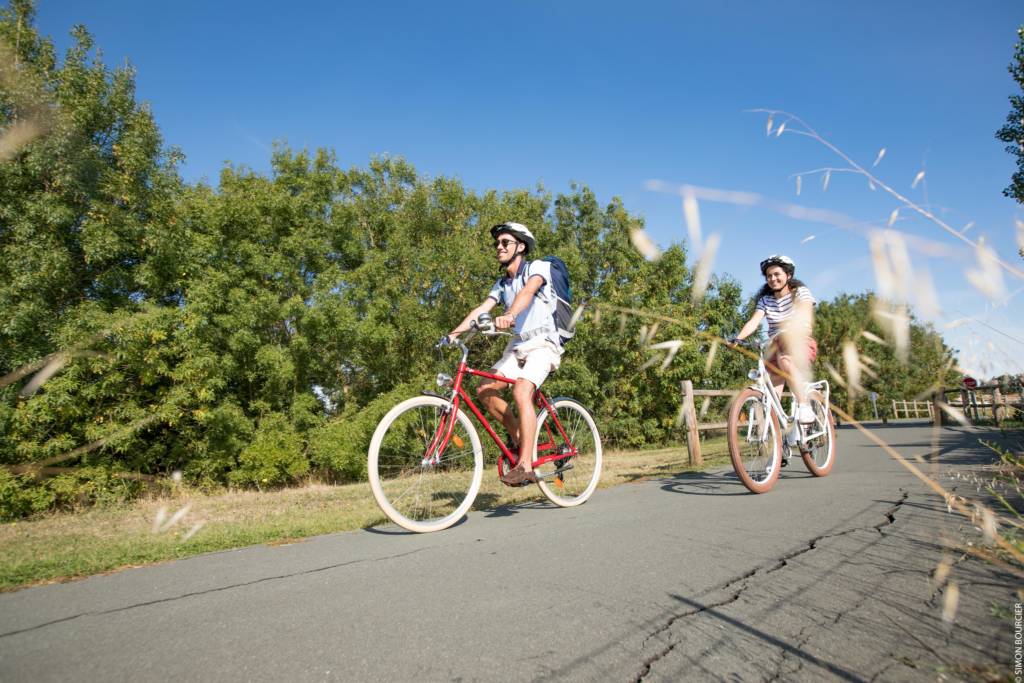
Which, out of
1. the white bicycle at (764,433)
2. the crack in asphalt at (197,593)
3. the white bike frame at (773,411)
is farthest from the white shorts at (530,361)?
the white bike frame at (773,411)

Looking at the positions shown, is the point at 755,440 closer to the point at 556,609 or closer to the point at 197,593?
the point at 556,609

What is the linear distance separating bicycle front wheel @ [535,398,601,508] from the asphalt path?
115 centimetres

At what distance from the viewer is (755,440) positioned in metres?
5.19

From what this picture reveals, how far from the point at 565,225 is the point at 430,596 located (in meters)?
27.5

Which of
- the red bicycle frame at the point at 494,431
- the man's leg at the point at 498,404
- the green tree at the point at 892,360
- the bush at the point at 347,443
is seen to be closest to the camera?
the green tree at the point at 892,360

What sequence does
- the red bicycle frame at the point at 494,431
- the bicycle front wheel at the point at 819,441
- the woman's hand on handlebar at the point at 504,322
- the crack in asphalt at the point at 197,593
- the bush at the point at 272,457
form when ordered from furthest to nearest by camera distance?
the bush at the point at 272,457 → the bicycle front wheel at the point at 819,441 → the red bicycle frame at the point at 494,431 → the woman's hand on handlebar at the point at 504,322 → the crack in asphalt at the point at 197,593

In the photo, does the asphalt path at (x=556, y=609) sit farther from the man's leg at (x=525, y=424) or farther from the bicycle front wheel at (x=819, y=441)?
the bicycle front wheel at (x=819, y=441)

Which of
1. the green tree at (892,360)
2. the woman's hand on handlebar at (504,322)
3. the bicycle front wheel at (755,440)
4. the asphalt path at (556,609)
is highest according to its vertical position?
the woman's hand on handlebar at (504,322)

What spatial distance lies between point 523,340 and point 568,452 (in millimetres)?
1127

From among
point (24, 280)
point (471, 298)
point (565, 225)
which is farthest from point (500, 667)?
point (565, 225)

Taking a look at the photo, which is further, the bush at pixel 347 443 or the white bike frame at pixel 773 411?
the bush at pixel 347 443

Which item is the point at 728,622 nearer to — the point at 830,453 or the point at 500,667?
the point at 500,667

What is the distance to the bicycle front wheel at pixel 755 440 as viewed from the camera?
4.95 metres

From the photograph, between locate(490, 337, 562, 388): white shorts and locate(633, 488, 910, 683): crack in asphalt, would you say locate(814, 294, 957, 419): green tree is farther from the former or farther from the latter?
locate(490, 337, 562, 388): white shorts
